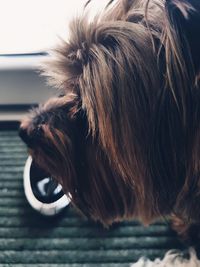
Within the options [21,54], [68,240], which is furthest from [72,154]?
[21,54]

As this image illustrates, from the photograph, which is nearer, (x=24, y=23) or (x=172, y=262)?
(x=172, y=262)

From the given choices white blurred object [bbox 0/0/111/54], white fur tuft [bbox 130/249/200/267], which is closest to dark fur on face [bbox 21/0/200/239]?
white fur tuft [bbox 130/249/200/267]

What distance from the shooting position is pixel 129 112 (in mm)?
912

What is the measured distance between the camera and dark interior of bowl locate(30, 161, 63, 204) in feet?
4.27

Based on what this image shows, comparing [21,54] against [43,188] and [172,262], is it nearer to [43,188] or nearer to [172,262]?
[43,188]

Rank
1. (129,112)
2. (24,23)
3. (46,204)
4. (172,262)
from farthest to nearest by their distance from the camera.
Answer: (24,23)
(46,204)
(172,262)
(129,112)

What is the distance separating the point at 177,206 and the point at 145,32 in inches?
13.4

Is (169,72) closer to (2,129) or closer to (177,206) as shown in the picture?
(177,206)

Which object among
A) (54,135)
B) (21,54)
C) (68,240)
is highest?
(54,135)

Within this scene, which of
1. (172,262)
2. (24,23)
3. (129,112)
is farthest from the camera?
(24,23)

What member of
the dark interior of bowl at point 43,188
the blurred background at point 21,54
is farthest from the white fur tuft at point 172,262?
the blurred background at point 21,54

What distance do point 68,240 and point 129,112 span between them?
46 centimetres

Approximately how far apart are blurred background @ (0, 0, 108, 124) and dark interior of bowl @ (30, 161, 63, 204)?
9.7 inches

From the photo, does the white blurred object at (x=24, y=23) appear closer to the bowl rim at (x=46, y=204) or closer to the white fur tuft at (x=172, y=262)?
the bowl rim at (x=46, y=204)
